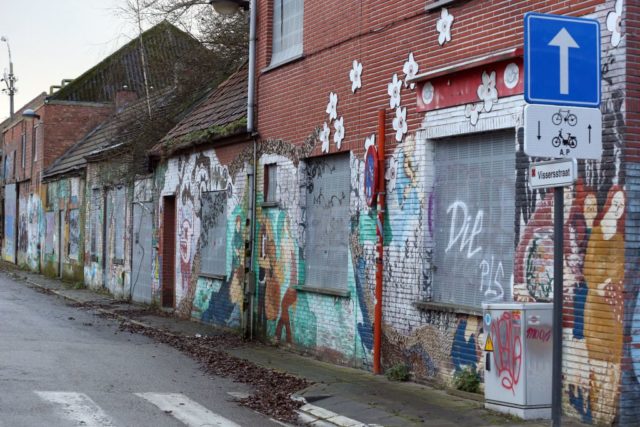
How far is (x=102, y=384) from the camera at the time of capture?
10.9 m

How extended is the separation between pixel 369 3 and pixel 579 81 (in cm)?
688

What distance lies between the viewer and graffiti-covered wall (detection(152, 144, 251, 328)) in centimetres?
1672

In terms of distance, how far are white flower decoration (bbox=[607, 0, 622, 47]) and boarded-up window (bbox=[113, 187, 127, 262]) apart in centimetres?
1860

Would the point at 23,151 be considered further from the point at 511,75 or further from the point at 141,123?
the point at 511,75

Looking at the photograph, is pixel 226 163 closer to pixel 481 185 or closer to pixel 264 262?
pixel 264 262

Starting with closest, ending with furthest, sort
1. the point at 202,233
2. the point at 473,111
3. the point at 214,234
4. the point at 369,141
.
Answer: the point at 473,111
the point at 369,141
the point at 214,234
the point at 202,233

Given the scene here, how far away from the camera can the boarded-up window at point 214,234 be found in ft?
57.9

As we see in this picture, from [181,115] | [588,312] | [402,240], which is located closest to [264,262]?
[402,240]

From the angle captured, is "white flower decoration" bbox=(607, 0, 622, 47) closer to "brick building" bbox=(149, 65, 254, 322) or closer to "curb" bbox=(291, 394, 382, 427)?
"curb" bbox=(291, 394, 382, 427)

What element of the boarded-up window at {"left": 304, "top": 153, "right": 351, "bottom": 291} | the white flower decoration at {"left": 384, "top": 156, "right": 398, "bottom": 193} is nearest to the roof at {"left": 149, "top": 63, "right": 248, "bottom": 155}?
the boarded-up window at {"left": 304, "top": 153, "right": 351, "bottom": 291}

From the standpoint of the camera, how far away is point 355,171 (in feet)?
41.4

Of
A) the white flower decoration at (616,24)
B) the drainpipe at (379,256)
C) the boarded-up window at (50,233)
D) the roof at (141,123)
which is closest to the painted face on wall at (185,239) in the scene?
the roof at (141,123)

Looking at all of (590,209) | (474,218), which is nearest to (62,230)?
(474,218)

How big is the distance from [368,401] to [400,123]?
369 centimetres
